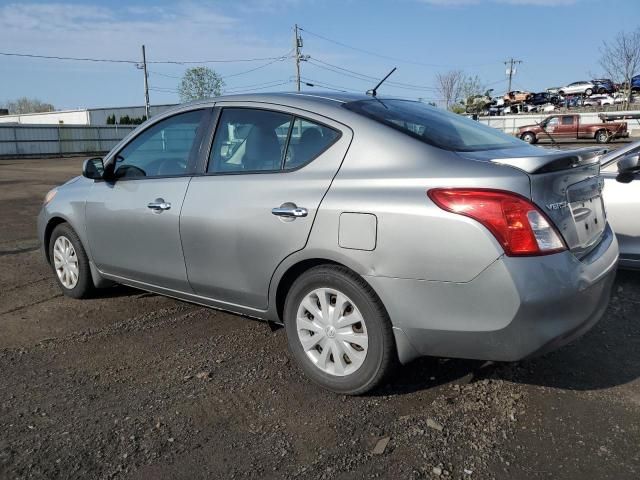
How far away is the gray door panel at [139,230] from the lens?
3859 mm

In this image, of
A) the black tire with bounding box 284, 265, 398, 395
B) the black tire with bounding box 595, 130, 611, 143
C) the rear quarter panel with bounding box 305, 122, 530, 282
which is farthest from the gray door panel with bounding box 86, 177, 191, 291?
the black tire with bounding box 595, 130, 611, 143

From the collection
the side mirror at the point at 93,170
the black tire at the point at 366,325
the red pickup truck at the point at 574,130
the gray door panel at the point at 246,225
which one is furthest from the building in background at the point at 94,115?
the black tire at the point at 366,325

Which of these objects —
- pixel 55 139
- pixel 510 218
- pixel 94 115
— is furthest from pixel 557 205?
pixel 94 115

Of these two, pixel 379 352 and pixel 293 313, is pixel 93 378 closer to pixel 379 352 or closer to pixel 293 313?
pixel 293 313

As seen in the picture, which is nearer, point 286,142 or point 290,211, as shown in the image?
point 290,211

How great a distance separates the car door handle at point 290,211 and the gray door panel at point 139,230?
862mm

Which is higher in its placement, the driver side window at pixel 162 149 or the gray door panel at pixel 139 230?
the driver side window at pixel 162 149

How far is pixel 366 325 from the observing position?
3006 millimetres

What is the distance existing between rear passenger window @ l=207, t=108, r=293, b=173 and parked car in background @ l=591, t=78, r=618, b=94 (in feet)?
177

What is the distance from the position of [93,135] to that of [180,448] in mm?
39631

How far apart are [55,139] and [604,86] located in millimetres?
45626

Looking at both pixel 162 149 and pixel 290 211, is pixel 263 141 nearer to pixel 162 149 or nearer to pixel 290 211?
pixel 290 211

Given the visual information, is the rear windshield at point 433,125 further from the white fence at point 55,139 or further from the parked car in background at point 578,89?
the parked car in background at point 578,89

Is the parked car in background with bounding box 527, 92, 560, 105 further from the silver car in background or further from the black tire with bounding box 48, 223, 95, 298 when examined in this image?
the black tire with bounding box 48, 223, 95, 298
